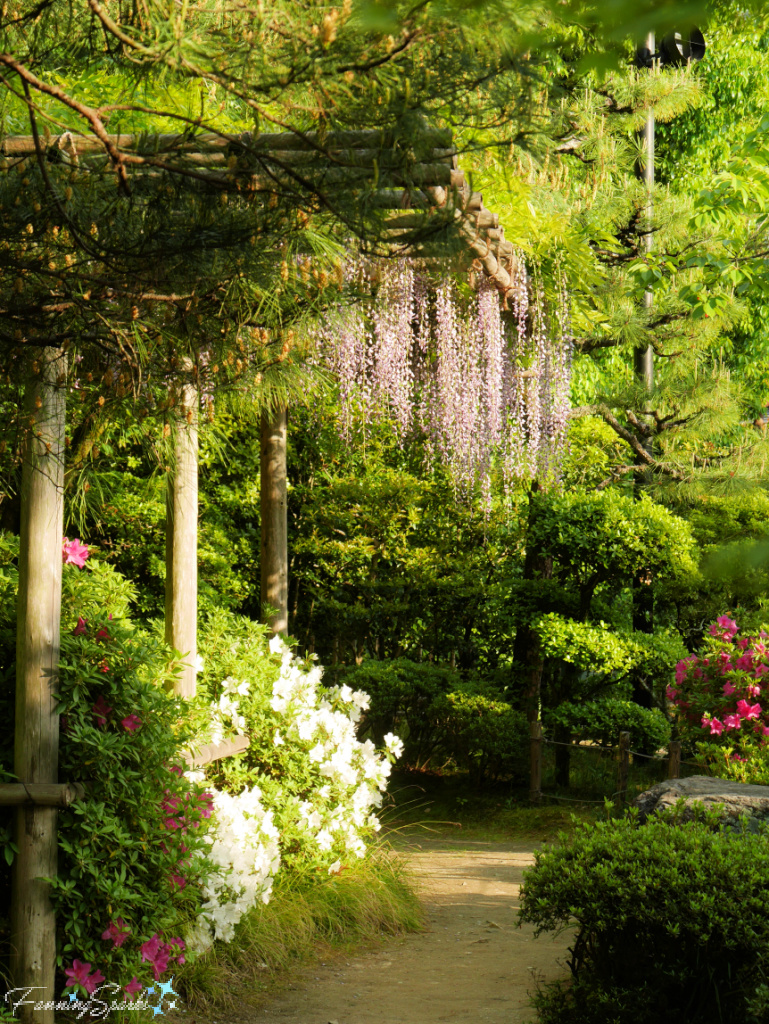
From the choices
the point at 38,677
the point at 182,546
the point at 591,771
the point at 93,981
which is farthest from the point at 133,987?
the point at 591,771

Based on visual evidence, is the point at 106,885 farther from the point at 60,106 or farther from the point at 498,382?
the point at 498,382

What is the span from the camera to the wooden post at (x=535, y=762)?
27.8ft

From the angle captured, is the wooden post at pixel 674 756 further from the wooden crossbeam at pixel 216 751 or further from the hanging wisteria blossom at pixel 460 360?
the wooden crossbeam at pixel 216 751

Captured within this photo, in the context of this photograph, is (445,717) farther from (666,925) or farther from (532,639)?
(666,925)

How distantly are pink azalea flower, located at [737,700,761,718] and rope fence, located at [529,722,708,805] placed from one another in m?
1.65

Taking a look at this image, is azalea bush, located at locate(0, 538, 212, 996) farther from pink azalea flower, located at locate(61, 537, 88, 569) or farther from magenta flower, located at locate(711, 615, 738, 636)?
magenta flower, located at locate(711, 615, 738, 636)

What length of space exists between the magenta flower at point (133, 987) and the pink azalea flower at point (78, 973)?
0.14m

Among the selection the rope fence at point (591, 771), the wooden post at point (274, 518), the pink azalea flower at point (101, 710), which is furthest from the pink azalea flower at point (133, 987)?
the rope fence at point (591, 771)

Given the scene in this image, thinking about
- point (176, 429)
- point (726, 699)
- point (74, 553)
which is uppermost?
point (176, 429)

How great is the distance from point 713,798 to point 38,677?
100 inches

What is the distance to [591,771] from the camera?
9625 millimetres

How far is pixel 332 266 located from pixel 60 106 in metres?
1.09

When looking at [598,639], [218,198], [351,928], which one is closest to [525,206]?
[218,198]

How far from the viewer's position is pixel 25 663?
341 centimetres
